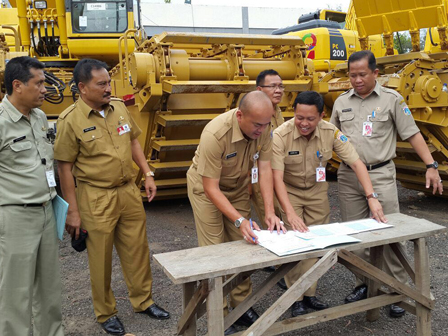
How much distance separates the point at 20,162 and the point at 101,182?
64 cm

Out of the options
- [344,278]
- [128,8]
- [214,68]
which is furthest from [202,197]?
[128,8]

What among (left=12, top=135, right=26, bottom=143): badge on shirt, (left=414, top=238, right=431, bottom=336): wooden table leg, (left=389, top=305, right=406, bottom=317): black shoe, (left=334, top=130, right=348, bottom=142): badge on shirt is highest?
(left=12, top=135, right=26, bottom=143): badge on shirt

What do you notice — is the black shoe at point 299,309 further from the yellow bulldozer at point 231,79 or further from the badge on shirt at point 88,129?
the yellow bulldozer at point 231,79

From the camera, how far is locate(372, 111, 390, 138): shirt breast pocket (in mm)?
3635

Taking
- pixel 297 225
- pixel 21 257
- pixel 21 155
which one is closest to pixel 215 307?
pixel 297 225

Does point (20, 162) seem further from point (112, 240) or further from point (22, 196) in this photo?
point (112, 240)

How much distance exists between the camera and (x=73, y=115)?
3205mm

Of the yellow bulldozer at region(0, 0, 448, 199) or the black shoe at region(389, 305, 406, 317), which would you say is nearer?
the black shoe at region(389, 305, 406, 317)

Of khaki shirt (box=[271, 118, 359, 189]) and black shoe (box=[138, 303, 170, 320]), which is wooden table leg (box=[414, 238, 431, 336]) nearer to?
khaki shirt (box=[271, 118, 359, 189])

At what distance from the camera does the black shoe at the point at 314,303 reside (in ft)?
11.5

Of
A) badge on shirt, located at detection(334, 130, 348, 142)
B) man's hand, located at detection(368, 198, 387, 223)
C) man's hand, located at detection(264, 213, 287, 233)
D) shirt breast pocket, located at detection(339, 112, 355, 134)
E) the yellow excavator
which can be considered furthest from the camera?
the yellow excavator

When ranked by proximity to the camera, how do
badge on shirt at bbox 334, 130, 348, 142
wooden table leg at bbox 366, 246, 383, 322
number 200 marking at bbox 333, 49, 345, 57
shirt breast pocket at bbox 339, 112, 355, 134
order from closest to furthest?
1. wooden table leg at bbox 366, 246, 383, 322
2. badge on shirt at bbox 334, 130, 348, 142
3. shirt breast pocket at bbox 339, 112, 355, 134
4. number 200 marking at bbox 333, 49, 345, 57

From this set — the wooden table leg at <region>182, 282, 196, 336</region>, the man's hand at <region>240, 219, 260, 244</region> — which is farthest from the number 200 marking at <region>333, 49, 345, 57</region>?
the wooden table leg at <region>182, 282, 196, 336</region>

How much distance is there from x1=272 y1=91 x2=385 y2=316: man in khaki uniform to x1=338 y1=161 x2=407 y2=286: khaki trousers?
0.25 m
